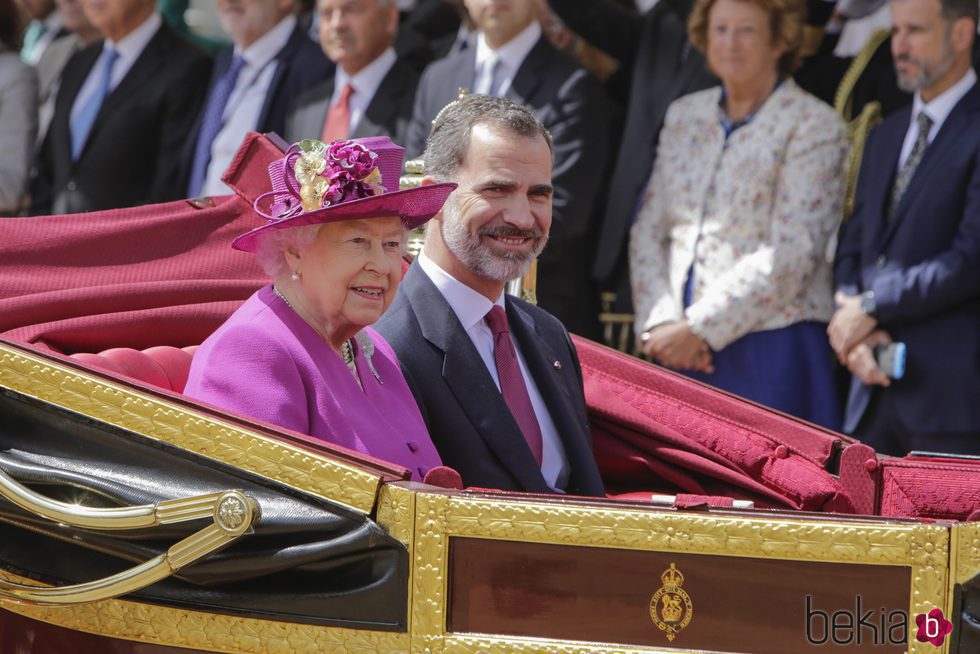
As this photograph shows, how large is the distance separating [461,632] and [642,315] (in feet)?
8.59

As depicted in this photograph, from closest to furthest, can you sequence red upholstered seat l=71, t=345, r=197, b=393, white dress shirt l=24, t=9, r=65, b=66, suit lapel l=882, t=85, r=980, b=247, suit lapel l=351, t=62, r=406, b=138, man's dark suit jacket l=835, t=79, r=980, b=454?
red upholstered seat l=71, t=345, r=197, b=393 → man's dark suit jacket l=835, t=79, r=980, b=454 → suit lapel l=882, t=85, r=980, b=247 → suit lapel l=351, t=62, r=406, b=138 → white dress shirt l=24, t=9, r=65, b=66

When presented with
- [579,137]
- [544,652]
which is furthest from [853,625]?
[579,137]

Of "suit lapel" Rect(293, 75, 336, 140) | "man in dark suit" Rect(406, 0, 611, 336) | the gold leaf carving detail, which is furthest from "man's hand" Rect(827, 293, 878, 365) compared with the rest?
the gold leaf carving detail

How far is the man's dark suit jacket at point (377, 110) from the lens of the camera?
5086mm

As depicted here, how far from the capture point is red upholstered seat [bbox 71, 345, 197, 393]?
2602 mm

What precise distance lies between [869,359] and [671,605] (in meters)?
2.39

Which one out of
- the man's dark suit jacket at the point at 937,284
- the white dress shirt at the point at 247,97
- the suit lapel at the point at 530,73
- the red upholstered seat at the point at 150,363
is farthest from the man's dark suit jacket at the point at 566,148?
A: the red upholstered seat at the point at 150,363

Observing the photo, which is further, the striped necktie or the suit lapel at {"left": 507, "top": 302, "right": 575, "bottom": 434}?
the striped necktie

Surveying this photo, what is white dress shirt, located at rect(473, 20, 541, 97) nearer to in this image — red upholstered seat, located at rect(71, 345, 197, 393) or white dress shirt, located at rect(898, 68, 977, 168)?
white dress shirt, located at rect(898, 68, 977, 168)

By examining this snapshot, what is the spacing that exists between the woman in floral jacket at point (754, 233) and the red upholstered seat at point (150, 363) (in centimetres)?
208

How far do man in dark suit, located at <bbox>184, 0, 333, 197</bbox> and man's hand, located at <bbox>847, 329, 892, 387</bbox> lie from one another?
7.50 ft

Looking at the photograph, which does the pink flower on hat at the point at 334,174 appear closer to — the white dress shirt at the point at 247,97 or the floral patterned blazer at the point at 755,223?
the floral patterned blazer at the point at 755,223

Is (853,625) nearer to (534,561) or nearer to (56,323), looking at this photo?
(534,561)

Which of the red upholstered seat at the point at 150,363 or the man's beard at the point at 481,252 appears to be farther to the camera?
the man's beard at the point at 481,252
